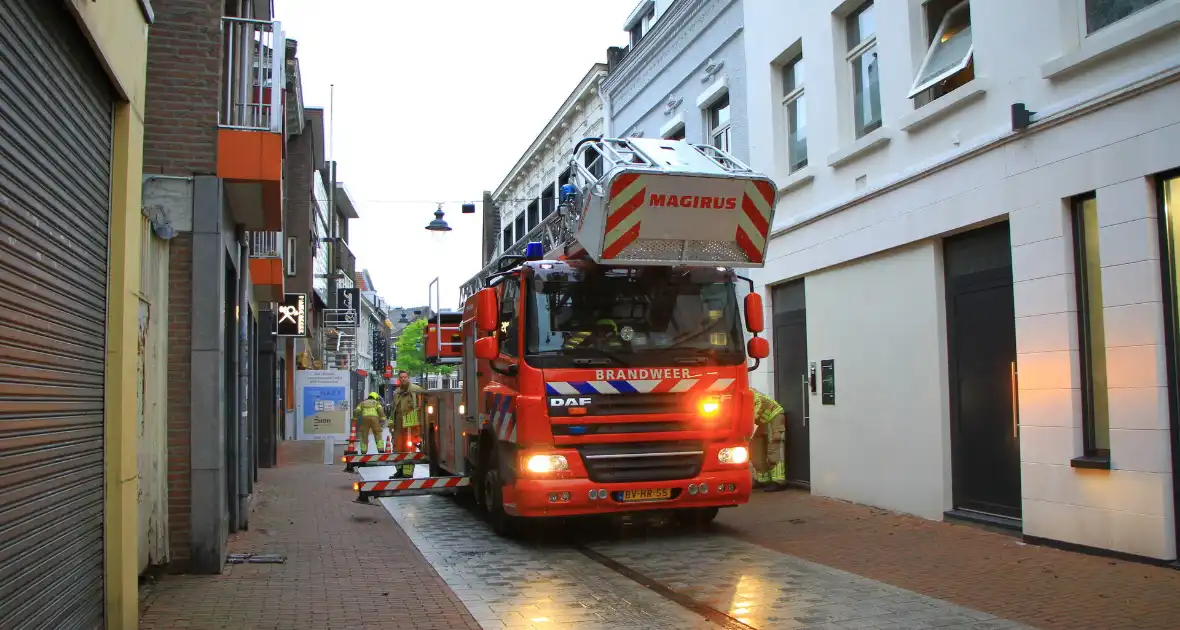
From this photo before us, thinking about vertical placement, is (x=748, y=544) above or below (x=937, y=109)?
below

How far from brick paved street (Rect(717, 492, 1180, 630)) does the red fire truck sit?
1190 millimetres

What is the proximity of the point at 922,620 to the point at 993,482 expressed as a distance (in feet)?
12.7

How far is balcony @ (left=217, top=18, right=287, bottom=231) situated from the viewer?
317 inches

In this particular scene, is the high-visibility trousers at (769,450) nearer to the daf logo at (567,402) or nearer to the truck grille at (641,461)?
the truck grille at (641,461)

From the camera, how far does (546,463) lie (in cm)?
859

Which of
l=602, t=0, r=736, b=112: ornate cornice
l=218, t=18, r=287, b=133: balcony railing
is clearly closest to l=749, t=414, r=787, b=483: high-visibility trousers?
l=602, t=0, r=736, b=112: ornate cornice

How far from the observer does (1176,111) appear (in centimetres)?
701

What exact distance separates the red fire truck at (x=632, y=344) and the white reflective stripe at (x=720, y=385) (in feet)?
0.04

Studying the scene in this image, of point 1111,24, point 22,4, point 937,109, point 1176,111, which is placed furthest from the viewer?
point 937,109

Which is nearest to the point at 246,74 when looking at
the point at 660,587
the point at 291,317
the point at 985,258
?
the point at 660,587

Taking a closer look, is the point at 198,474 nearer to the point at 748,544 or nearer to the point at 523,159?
the point at 748,544

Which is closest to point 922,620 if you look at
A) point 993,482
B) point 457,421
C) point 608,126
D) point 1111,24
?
point 993,482

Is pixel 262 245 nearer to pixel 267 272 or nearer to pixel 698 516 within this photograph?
pixel 267 272

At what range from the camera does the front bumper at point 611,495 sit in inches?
335
